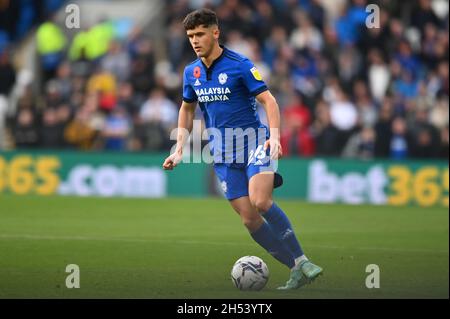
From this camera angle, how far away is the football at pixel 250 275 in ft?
30.8

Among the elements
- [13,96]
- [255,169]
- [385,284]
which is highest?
[13,96]

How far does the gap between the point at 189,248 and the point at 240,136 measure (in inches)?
132

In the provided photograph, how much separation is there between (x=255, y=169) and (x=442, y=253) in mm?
3941

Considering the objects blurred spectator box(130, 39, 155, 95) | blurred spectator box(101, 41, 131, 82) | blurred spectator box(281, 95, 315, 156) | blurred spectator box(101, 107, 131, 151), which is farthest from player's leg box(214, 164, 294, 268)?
blurred spectator box(101, 41, 131, 82)

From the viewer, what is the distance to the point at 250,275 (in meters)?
9.38

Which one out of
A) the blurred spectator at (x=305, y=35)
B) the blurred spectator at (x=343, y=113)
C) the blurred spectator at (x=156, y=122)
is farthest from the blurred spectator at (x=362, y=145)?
the blurred spectator at (x=156, y=122)

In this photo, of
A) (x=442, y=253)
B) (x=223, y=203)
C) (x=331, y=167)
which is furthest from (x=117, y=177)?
(x=442, y=253)

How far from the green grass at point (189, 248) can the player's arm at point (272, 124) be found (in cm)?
124

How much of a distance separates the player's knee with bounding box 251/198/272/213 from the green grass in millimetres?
734

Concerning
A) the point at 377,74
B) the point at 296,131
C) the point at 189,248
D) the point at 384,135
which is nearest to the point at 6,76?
the point at 296,131

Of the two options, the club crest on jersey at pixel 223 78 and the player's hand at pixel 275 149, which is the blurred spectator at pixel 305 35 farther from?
the player's hand at pixel 275 149
